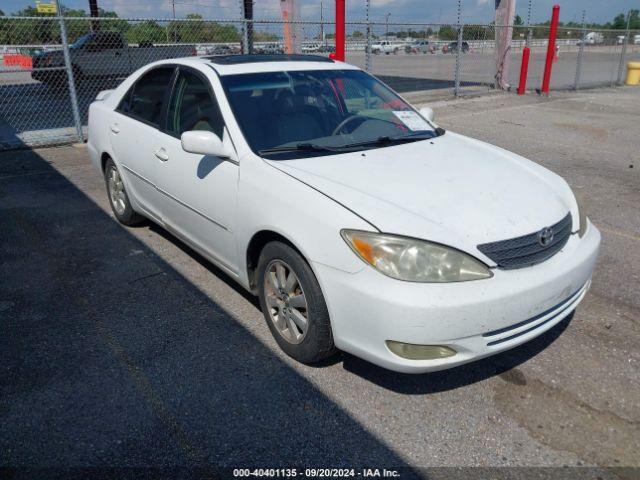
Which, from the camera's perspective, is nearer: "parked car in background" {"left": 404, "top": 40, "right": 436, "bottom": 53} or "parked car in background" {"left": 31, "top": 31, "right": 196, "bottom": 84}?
"parked car in background" {"left": 404, "top": 40, "right": 436, "bottom": 53}

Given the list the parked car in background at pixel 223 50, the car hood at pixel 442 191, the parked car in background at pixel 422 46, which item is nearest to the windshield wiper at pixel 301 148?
the car hood at pixel 442 191

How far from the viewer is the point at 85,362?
125 inches

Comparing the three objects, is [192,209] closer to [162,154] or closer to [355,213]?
[162,154]

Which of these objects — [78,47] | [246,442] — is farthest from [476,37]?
A: [246,442]

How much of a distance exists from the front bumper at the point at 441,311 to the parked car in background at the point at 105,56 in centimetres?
1485

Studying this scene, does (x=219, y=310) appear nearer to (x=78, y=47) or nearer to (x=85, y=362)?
(x=85, y=362)

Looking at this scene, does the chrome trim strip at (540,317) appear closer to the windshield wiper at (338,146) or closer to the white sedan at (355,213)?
the white sedan at (355,213)

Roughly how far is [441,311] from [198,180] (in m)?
1.93

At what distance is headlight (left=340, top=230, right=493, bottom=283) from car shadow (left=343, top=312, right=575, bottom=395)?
0.75 metres

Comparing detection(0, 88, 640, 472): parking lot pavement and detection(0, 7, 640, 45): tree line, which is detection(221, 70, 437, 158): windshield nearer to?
detection(0, 88, 640, 472): parking lot pavement

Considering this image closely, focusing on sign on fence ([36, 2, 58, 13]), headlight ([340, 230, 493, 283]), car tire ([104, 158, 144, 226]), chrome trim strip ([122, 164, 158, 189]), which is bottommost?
car tire ([104, 158, 144, 226])

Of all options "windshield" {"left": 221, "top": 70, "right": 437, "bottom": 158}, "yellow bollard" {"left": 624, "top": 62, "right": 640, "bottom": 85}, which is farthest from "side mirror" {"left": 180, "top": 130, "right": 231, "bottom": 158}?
"yellow bollard" {"left": 624, "top": 62, "right": 640, "bottom": 85}

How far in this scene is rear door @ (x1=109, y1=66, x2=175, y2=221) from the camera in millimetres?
4221

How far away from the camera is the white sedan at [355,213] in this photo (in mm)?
2510
